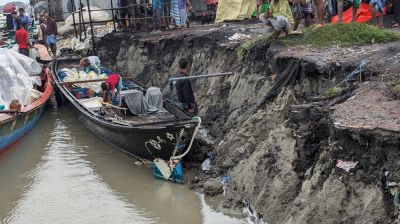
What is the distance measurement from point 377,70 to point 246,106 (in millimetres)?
3003

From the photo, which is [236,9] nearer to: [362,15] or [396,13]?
[362,15]

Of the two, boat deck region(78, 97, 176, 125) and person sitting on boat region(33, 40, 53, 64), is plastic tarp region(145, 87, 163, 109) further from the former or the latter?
person sitting on boat region(33, 40, 53, 64)

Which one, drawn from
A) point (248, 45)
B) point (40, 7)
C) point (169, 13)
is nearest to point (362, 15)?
point (248, 45)

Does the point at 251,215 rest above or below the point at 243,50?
below

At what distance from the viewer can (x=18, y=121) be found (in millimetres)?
11258

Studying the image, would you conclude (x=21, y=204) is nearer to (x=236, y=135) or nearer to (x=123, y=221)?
(x=123, y=221)

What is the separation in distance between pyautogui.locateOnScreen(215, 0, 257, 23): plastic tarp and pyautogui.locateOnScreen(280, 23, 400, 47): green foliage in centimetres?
728

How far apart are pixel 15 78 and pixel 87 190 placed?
5309 mm

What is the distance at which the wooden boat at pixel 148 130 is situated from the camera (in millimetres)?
8492

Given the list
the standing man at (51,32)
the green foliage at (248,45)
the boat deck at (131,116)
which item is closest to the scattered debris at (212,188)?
the boat deck at (131,116)

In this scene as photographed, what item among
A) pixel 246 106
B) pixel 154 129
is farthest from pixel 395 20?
pixel 154 129

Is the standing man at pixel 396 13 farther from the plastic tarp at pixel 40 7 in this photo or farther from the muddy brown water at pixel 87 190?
the plastic tarp at pixel 40 7

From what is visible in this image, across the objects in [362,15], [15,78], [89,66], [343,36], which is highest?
[362,15]

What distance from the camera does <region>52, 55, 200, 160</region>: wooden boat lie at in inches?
334
